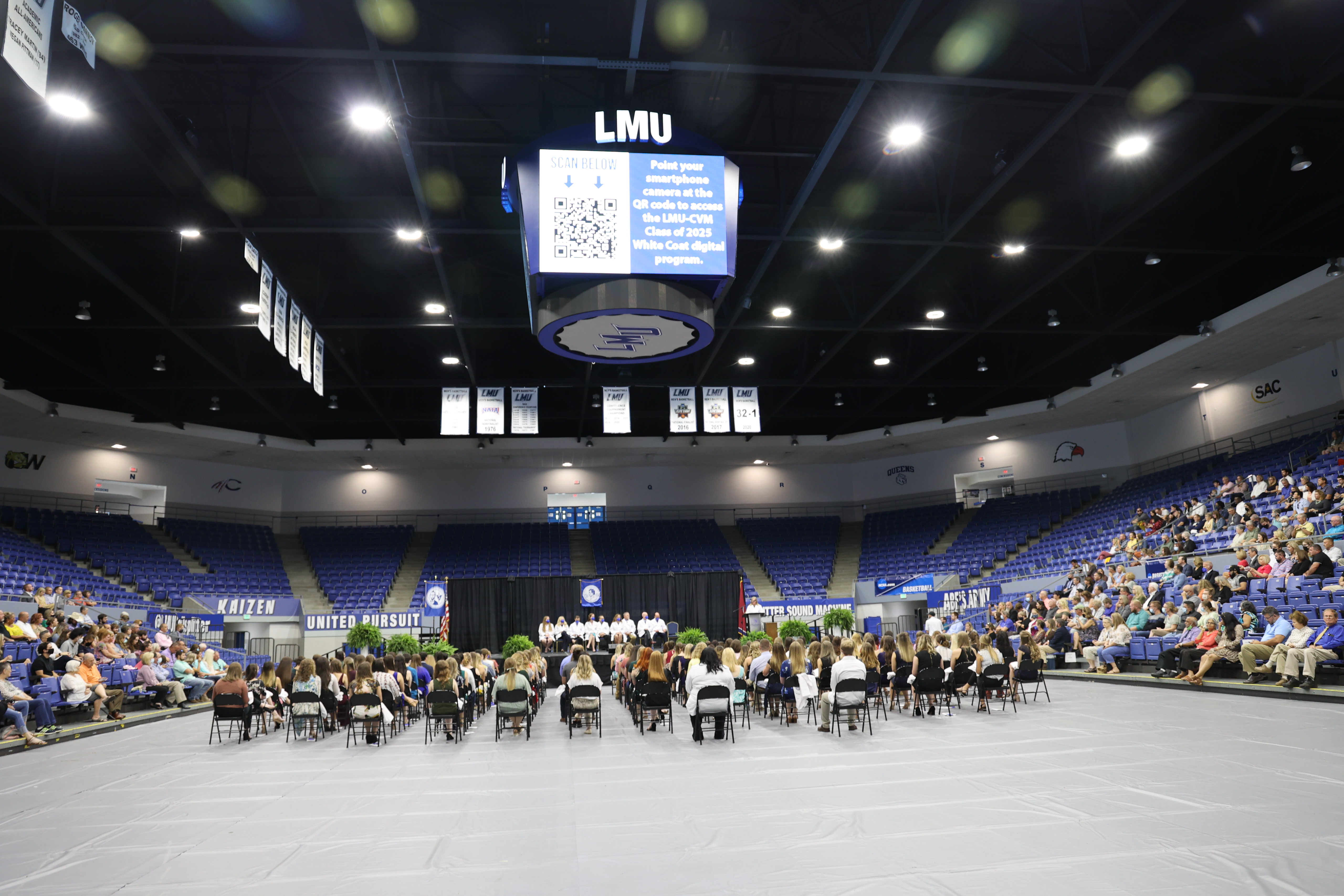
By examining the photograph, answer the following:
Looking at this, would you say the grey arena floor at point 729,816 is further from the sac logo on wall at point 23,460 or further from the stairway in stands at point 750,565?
the sac logo on wall at point 23,460

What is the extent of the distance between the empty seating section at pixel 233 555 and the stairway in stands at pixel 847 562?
20.8 m

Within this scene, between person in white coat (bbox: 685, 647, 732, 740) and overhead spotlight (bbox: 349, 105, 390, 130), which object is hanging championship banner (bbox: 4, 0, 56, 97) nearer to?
overhead spotlight (bbox: 349, 105, 390, 130)

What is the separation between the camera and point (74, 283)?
1669 cm

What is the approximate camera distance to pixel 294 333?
14.3m

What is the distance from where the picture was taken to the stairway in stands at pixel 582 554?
31.4 m

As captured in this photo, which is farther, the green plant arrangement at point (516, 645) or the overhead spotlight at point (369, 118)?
the green plant arrangement at point (516, 645)

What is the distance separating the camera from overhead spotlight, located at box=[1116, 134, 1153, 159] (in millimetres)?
Result: 12023

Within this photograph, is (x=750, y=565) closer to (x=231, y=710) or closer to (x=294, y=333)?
(x=294, y=333)

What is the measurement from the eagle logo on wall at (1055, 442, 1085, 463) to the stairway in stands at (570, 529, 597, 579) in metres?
18.5

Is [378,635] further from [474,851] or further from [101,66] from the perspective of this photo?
[474,851]

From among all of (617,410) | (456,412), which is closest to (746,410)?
(617,410)

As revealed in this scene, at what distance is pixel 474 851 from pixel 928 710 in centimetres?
893

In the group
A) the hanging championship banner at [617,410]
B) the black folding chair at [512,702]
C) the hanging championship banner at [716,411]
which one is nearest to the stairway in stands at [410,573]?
the hanging championship banner at [617,410]

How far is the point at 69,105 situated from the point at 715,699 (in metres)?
10.9
